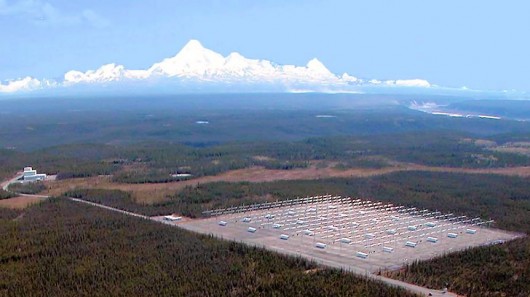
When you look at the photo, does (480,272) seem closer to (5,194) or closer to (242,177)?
(242,177)

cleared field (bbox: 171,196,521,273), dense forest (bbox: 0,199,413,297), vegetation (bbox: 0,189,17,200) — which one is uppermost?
dense forest (bbox: 0,199,413,297)

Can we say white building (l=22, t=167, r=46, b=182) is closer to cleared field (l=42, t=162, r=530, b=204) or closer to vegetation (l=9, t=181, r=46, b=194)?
cleared field (l=42, t=162, r=530, b=204)

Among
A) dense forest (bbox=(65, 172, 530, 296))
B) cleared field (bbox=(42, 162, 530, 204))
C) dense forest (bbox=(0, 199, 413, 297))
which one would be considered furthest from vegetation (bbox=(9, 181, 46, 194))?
dense forest (bbox=(0, 199, 413, 297))

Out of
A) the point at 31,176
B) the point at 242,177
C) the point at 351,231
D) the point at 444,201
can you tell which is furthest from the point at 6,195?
the point at 444,201

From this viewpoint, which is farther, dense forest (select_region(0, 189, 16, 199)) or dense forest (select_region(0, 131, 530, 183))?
dense forest (select_region(0, 131, 530, 183))

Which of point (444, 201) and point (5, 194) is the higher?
point (444, 201)

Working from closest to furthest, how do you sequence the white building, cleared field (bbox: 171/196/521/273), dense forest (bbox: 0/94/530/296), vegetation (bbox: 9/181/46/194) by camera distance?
dense forest (bbox: 0/94/530/296)
cleared field (bbox: 171/196/521/273)
vegetation (bbox: 9/181/46/194)
the white building

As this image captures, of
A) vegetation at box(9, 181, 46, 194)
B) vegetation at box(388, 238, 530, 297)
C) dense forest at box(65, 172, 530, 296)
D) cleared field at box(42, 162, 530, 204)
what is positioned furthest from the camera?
vegetation at box(9, 181, 46, 194)
